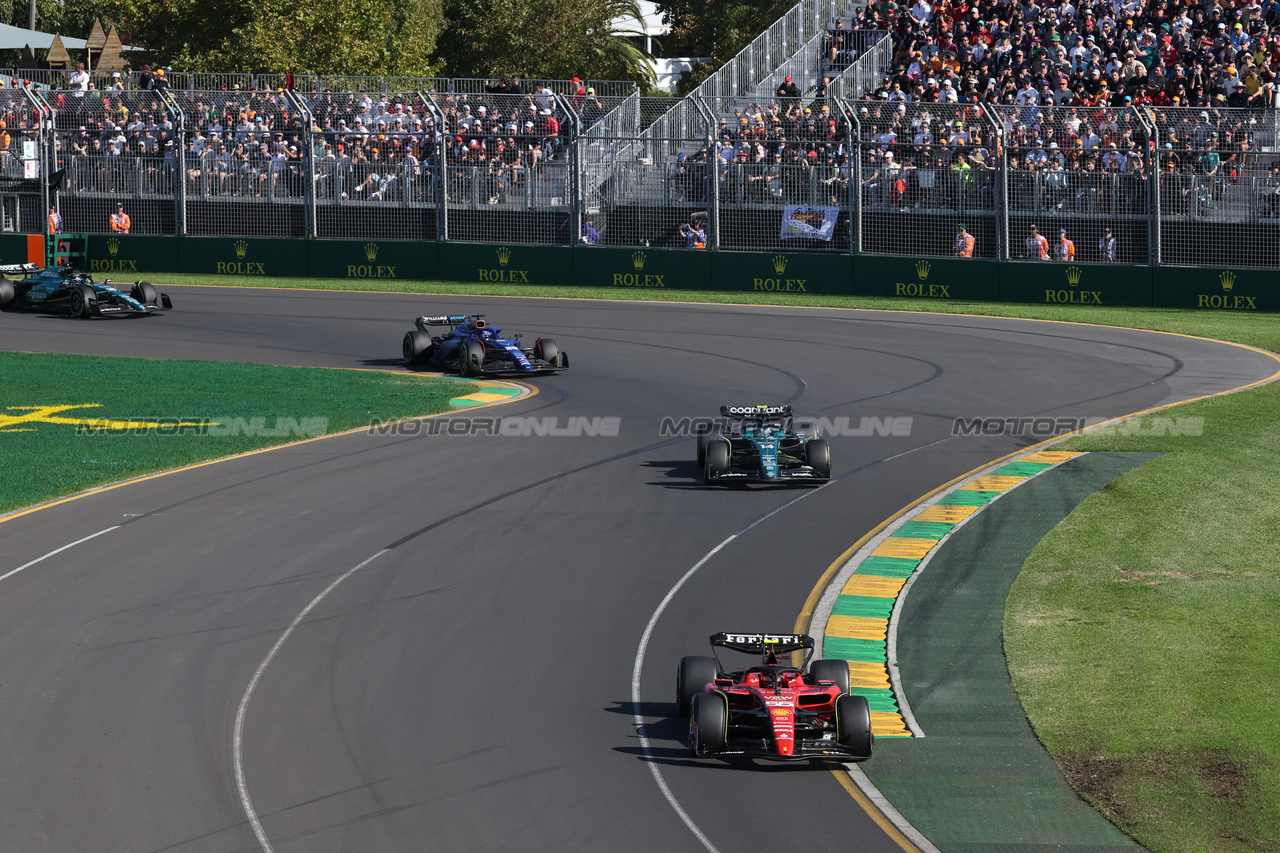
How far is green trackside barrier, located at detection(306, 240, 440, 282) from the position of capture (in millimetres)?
37562

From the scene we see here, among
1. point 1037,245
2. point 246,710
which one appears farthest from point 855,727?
point 1037,245

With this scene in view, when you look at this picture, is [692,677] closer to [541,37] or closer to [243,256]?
[243,256]

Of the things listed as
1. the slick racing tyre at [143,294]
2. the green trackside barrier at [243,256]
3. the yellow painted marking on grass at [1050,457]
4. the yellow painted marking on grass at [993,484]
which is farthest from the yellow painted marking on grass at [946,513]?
the green trackside barrier at [243,256]

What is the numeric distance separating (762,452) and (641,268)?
19651mm

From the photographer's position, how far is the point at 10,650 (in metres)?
11.8

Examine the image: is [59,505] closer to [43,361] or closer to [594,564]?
[594,564]

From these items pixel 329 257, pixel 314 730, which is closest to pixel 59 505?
pixel 314 730

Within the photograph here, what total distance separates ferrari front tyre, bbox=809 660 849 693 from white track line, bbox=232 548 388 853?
390cm

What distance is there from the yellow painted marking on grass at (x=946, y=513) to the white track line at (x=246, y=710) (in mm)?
5949

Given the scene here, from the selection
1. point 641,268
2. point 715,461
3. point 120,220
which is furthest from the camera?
point 120,220

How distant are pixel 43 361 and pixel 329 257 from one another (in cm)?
1256

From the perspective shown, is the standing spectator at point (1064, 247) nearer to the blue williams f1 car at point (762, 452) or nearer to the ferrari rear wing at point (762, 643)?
the blue williams f1 car at point (762, 452)

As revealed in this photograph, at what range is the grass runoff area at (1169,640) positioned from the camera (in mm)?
9422

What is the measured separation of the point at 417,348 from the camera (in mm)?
25156
